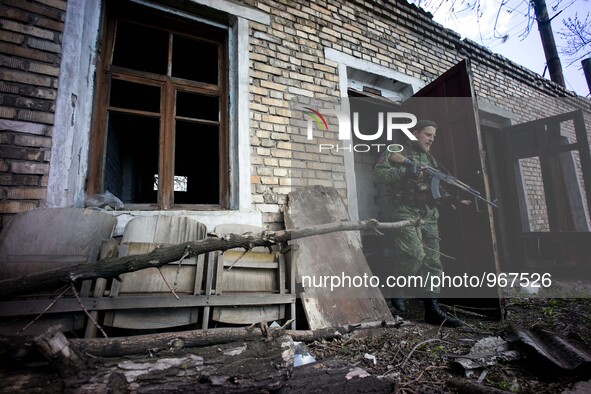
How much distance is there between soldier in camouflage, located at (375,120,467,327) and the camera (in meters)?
3.03

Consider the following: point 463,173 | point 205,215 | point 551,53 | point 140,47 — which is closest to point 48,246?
point 205,215

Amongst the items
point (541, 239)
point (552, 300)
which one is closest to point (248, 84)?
point (552, 300)

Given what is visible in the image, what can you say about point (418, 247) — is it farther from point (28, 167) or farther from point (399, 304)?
point (28, 167)

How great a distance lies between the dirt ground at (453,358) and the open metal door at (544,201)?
2.53m

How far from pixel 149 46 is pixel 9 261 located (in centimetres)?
257

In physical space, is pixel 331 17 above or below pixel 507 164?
above

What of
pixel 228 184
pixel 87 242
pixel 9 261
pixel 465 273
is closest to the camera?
pixel 9 261

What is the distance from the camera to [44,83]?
2260mm

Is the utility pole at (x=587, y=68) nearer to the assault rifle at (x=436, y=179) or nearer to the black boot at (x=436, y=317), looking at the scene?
the assault rifle at (x=436, y=179)

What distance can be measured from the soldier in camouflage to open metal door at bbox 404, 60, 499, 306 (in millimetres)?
225

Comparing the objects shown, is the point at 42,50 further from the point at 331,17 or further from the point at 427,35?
the point at 427,35

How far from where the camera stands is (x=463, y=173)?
323 cm

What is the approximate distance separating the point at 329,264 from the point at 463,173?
192cm

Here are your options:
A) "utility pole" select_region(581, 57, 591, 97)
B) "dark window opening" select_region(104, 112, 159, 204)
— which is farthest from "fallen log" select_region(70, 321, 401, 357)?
"utility pole" select_region(581, 57, 591, 97)
